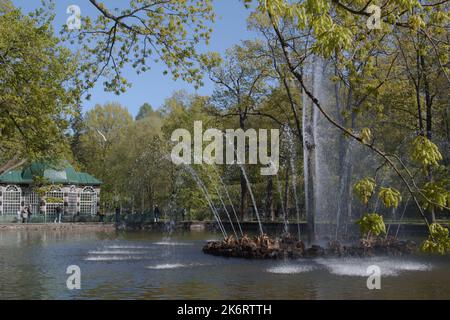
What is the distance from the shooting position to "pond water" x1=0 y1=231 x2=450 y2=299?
43.1 feet

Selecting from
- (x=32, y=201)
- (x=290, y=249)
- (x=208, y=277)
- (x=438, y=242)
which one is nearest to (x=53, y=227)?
(x=32, y=201)

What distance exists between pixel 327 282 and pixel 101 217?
124 feet

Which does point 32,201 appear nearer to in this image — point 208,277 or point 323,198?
point 323,198

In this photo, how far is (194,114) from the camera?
51.5m

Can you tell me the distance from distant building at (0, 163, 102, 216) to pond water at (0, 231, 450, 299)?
31712 mm

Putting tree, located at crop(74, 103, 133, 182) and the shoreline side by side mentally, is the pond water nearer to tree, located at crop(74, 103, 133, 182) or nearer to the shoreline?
the shoreline

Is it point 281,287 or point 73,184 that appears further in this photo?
point 73,184

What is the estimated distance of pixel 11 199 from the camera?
52.7 meters

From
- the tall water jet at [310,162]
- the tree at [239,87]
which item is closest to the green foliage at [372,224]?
the tall water jet at [310,162]

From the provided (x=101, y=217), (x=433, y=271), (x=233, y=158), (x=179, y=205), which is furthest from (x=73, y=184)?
(x=433, y=271)

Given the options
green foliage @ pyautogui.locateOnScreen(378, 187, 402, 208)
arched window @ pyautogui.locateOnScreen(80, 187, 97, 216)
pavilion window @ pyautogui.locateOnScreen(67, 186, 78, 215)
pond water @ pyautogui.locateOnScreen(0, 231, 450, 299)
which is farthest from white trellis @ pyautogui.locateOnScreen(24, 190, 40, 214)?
green foliage @ pyautogui.locateOnScreen(378, 187, 402, 208)

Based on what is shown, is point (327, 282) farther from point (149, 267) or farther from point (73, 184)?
point (73, 184)

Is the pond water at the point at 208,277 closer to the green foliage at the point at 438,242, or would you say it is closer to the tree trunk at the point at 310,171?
the tree trunk at the point at 310,171
